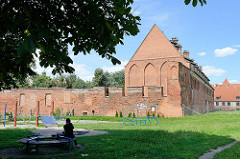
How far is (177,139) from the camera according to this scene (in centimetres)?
1041

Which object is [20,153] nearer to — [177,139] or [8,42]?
[8,42]

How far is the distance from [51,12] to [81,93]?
97.7 feet

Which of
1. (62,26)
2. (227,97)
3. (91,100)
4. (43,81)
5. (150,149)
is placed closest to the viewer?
(62,26)

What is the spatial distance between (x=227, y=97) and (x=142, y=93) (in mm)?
55331

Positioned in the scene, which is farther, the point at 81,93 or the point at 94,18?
the point at 81,93

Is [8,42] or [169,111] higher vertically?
[8,42]

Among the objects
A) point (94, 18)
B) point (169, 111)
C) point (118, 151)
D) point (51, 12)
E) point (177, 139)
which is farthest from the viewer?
point (169, 111)

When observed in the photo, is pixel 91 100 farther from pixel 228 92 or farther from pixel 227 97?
pixel 228 92

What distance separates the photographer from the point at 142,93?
3033 centimetres

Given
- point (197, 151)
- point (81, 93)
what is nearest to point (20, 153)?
point (197, 151)

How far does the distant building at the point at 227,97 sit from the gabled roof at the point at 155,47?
4354 cm

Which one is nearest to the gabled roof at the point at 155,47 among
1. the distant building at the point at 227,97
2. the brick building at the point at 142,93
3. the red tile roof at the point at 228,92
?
the brick building at the point at 142,93

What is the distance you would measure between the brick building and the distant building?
41.0 metres

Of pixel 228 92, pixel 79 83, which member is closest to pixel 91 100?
pixel 79 83
